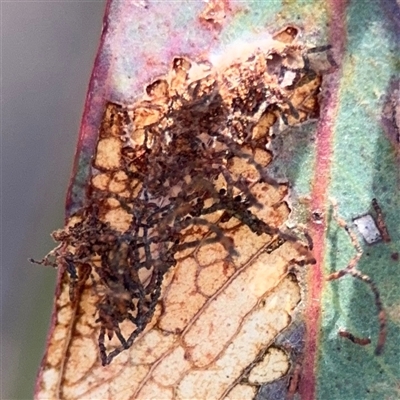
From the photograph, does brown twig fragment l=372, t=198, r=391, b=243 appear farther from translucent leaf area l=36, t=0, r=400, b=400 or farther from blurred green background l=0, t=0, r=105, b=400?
blurred green background l=0, t=0, r=105, b=400

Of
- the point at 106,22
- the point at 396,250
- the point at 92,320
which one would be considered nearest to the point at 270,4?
the point at 106,22

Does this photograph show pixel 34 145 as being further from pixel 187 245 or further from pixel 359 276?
pixel 359 276

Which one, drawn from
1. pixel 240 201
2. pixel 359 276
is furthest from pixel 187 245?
pixel 359 276

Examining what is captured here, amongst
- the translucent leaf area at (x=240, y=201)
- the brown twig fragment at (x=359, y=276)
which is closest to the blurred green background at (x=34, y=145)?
the translucent leaf area at (x=240, y=201)

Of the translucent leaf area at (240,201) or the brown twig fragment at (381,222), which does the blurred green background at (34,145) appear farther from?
the brown twig fragment at (381,222)

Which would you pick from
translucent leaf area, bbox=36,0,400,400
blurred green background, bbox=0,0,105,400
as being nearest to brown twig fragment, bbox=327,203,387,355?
translucent leaf area, bbox=36,0,400,400

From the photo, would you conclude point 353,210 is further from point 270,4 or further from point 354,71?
point 270,4
